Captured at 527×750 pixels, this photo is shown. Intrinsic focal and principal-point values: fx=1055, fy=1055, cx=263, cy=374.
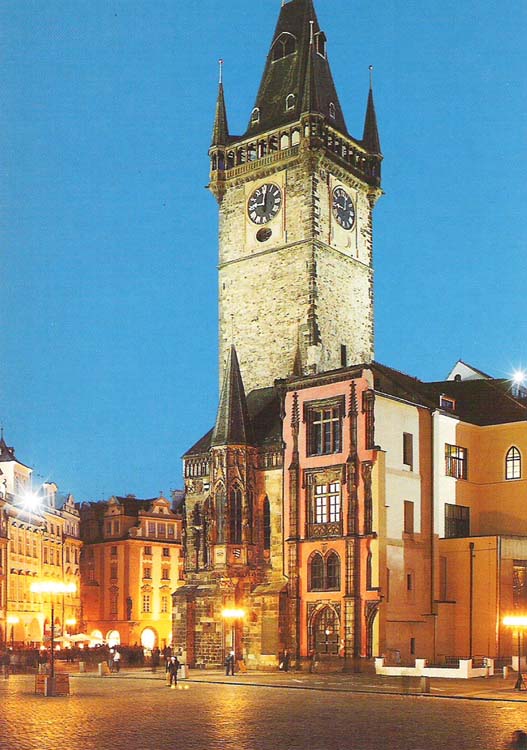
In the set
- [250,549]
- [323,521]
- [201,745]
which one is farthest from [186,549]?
[201,745]

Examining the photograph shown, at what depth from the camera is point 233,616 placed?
180 ft

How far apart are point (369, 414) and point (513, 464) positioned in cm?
1088

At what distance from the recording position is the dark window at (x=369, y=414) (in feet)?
174

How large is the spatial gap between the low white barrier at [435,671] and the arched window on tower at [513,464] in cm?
1409

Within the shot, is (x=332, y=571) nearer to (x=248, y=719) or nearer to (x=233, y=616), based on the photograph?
(x=233, y=616)

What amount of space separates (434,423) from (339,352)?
11.0 m

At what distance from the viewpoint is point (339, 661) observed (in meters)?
51.6

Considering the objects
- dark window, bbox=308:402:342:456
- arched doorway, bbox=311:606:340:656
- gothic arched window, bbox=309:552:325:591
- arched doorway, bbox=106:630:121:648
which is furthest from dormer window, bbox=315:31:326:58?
arched doorway, bbox=106:630:121:648

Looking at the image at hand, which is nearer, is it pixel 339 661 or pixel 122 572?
pixel 339 661

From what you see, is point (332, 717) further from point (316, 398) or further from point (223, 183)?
point (223, 183)

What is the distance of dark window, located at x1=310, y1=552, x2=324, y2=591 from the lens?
54.5m

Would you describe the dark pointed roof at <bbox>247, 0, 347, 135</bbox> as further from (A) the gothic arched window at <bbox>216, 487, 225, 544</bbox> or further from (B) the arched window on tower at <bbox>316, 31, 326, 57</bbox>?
(A) the gothic arched window at <bbox>216, 487, 225, 544</bbox>

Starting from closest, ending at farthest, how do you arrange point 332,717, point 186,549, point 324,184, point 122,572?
point 332,717 → point 186,549 → point 324,184 → point 122,572

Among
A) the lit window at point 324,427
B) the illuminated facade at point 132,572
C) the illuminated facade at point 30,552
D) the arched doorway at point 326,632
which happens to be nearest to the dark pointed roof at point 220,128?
the lit window at point 324,427
